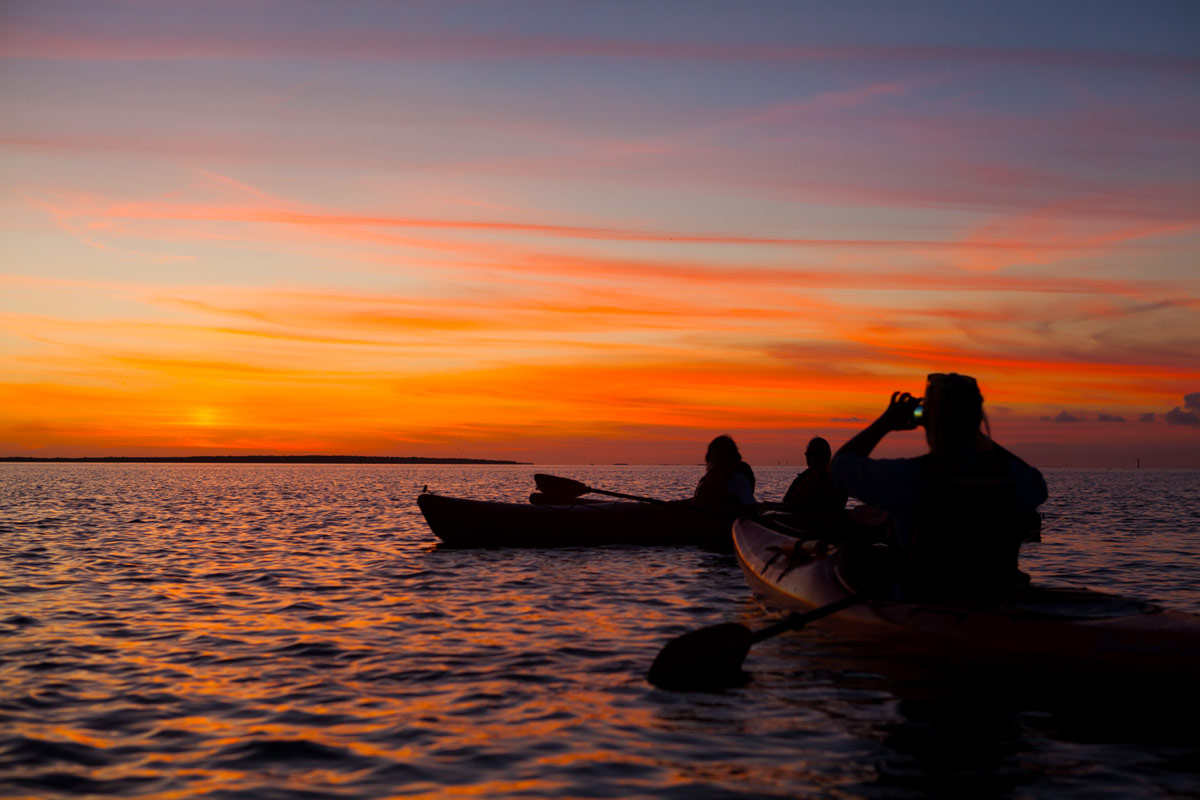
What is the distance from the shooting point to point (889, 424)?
22.6ft

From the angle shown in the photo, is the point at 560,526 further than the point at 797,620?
Yes

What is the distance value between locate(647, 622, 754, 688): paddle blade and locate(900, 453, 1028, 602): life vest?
152 centimetres

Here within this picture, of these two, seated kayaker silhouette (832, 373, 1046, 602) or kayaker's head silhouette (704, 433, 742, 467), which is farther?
kayaker's head silhouette (704, 433, 742, 467)

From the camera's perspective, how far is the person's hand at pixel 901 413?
690cm

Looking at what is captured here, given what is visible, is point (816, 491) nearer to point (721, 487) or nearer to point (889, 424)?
point (721, 487)

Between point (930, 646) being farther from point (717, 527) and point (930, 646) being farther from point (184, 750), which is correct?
point (717, 527)

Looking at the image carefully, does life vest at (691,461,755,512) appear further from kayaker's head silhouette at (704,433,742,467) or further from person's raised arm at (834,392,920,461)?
person's raised arm at (834,392,920,461)

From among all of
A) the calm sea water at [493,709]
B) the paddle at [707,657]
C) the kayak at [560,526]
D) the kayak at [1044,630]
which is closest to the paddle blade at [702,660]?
the paddle at [707,657]

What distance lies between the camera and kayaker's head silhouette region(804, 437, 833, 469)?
1436 centimetres

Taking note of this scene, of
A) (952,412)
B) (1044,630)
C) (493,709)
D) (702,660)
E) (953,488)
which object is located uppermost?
(952,412)

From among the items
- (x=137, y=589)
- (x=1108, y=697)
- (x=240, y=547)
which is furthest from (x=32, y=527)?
(x=1108, y=697)

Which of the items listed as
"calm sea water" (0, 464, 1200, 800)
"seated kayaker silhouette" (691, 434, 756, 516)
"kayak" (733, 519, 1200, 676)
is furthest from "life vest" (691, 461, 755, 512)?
"kayak" (733, 519, 1200, 676)

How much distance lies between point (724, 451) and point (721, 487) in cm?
64

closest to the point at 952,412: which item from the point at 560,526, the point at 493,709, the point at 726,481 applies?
the point at 493,709
